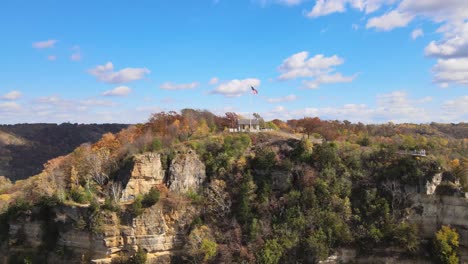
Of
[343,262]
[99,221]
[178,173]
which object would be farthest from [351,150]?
[99,221]

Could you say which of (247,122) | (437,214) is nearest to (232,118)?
(247,122)

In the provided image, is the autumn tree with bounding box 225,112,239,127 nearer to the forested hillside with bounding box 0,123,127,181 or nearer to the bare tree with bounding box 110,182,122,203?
the bare tree with bounding box 110,182,122,203

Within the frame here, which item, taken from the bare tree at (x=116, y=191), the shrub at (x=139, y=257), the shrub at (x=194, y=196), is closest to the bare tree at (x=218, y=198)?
the shrub at (x=194, y=196)

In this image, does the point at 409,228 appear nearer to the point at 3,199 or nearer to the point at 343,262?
the point at 343,262

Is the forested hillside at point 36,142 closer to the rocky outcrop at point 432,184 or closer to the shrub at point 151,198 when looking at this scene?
the shrub at point 151,198

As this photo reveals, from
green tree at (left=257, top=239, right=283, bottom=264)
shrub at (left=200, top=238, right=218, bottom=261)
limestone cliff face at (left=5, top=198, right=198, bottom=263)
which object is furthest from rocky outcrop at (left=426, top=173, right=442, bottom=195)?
limestone cliff face at (left=5, top=198, right=198, bottom=263)

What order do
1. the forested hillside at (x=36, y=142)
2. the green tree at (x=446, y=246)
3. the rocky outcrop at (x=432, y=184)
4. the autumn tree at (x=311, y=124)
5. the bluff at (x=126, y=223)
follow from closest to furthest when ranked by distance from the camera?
1. the green tree at (x=446, y=246)
2. the bluff at (x=126, y=223)
3. the rocky outcrop at (x=432, y=184)
4. the autumn tree at (x=311, y=124)
5. the forested hillside at (x=36, y=142)
